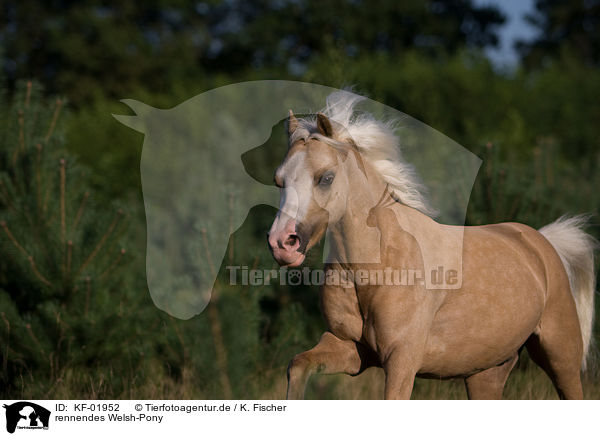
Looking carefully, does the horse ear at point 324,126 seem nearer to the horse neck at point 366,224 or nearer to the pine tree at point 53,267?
the horse neck at point 366,224

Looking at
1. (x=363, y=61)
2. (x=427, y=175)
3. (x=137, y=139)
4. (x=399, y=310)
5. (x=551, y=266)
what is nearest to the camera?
(x=399, y=310)

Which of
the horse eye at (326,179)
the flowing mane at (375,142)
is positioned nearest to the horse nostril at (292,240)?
the horse eye at (326,179)

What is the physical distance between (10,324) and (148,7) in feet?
63.9

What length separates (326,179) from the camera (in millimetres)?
2461

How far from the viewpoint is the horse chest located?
8.77 feet

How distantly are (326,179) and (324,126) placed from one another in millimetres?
233

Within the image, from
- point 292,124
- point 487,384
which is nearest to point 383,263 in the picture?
point 292,124

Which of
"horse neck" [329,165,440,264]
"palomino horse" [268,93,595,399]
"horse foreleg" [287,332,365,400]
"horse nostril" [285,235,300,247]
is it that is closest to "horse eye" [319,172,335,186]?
"palomino horse" [268,93,595,399]

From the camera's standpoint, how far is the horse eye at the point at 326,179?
245 centimetres

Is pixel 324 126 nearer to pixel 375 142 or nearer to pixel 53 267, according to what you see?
pixel 375 142

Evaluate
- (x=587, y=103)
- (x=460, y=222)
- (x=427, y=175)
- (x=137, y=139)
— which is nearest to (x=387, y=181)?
(x=460, y=222)

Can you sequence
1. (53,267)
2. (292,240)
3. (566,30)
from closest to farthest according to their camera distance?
(292,240) → (53,267) → (566,30)

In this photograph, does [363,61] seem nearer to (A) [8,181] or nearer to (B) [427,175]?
(B) [427,175]

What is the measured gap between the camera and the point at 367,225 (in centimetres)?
264
